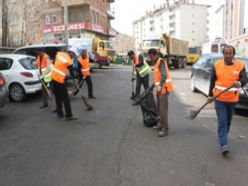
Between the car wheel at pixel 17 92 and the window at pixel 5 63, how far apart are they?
66 centimetres

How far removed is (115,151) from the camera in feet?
16.5

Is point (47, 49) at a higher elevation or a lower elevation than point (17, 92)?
higher

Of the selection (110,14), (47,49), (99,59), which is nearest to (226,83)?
(47,49)

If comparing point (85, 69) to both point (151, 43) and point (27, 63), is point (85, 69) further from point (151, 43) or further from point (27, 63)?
point (151, 43)

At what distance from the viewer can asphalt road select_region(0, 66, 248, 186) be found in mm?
4008

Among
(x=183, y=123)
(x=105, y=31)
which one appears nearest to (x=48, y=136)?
(x=183, y=123)

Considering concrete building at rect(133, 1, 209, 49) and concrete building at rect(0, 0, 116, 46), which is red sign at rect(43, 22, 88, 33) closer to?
concrete building at rect(0, 0, 116, 46)

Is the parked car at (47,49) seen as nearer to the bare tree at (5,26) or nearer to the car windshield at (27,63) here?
the car windshield at (27,63)

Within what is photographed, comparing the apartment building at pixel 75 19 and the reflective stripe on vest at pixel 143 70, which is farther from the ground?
the apartment building at pixel 75 19

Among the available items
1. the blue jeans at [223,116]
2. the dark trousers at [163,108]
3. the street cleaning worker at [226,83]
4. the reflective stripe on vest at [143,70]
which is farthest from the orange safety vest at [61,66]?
the blue jeans at [223,116]

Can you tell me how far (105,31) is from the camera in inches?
1921

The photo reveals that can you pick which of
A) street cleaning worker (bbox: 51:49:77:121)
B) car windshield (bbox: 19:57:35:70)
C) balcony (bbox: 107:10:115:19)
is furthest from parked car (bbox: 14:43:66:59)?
balcony (bbox: 107:10:115:19)

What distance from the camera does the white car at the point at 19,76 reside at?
9586 mm

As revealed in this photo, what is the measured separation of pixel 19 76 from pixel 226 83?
6987 millimetres
